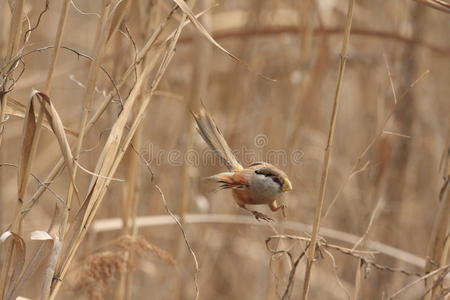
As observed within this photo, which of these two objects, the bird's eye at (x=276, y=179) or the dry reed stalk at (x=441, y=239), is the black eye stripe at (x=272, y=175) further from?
the dry reed stalk at (x=441, y=239)

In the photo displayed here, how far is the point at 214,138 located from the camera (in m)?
0.99

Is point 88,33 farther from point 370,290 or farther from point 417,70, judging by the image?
point 370,290

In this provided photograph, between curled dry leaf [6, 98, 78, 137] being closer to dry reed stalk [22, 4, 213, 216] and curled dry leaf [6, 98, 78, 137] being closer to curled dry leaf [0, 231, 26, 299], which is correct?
dry reed stalk [22, 4, 213, 216]

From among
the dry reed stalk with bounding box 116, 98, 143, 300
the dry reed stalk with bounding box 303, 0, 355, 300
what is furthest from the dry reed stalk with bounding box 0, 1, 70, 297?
the dry reed stalk with bounding box 116, 98, 143, 300

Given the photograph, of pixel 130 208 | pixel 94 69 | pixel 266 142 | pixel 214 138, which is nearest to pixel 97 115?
pixel 94 69

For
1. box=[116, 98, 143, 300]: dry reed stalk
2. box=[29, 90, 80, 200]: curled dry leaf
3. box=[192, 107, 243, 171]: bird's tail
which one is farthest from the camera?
box=[116, 98, 143, 300]: dry reed stalk

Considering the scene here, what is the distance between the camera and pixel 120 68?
5.04 ft

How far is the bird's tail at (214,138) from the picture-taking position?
3.22ft

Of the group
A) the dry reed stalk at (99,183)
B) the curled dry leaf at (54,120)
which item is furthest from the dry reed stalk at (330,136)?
the curled dry leaf at (54,120)

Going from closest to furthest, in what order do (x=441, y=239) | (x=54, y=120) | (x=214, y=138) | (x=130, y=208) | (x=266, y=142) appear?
(x=54, y=120)
(x=214, y=138)
(x=441, y=239)
(x=130, y=208)
(x=266, y=142)

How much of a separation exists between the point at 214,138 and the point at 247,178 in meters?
0.09

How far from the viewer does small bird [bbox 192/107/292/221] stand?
91cm

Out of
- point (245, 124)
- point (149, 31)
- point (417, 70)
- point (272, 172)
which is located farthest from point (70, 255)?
point (417, 70)

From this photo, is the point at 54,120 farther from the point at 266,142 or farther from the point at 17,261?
the point at 266,142
